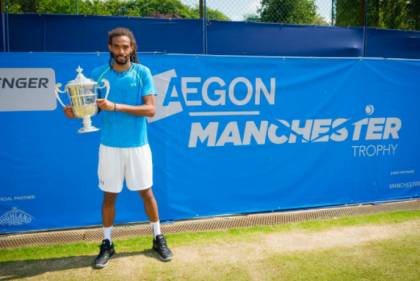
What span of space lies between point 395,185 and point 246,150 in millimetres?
2012

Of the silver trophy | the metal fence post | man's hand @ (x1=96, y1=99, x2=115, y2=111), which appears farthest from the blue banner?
the metal fence post

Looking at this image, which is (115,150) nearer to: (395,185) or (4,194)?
(4,194)

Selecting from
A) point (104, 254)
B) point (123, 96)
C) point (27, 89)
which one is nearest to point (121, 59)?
point (123, 96)

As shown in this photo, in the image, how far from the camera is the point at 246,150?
4070 millimetres

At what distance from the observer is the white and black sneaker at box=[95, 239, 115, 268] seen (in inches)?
122

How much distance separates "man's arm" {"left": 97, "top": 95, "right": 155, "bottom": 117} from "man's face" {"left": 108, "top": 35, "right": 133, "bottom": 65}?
34cm

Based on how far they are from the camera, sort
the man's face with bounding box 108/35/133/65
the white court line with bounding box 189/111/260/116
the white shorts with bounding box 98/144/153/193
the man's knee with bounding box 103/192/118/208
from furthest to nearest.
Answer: the white court line with bounding box 189/111/260/116
the man's knee with bounding box 103/192/118/208
the white shorts with bounding box 98/144/153/193
the man's face with bounding box 108/35/133/65

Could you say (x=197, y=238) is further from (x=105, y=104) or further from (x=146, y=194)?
(x=105, y=104)

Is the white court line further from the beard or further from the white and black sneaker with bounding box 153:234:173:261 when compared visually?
the white and black sneaker with bounding box 153:234:173:261

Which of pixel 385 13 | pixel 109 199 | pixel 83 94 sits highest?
pixel 385 13

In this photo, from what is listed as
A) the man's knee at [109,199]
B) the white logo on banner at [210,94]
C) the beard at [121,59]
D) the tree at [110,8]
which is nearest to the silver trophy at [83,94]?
the beard at [121,59]

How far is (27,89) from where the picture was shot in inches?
136

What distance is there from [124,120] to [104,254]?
1133 millimetres

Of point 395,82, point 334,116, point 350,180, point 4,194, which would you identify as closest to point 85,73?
point 4,194
